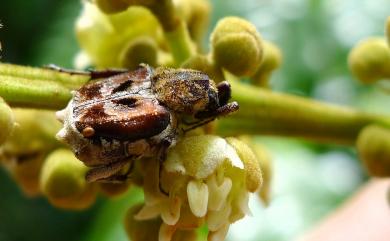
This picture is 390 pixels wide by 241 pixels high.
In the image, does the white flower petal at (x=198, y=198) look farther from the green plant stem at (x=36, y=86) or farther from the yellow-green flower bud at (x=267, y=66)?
the yellow-green flower bud at (x=267, y=66)

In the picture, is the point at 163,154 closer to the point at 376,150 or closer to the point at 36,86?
the point at 36,86

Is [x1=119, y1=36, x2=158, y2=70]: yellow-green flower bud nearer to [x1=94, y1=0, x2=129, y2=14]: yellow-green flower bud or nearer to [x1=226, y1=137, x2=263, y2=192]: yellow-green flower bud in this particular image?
[x1=94, y1=0, x2=129, y2=14]: yellow-green flower bud

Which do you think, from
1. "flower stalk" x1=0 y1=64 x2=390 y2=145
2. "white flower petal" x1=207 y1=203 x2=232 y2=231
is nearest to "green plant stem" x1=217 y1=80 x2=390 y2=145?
"flower stalk" x1=0 y1=64 x2=390 y2=145

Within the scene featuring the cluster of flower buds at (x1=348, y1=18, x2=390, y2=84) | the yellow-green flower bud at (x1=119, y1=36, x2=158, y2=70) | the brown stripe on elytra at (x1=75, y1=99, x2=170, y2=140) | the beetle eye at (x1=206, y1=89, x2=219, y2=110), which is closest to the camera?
the brown stripe on elytra at (x1=75, y1=99, x2=170, y2=140)

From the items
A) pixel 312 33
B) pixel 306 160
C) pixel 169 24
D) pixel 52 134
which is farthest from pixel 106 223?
pixel 169 24

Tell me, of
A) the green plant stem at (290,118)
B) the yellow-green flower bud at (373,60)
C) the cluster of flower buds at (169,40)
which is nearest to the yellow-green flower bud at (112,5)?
the cluster of flower buds at (169,40)
